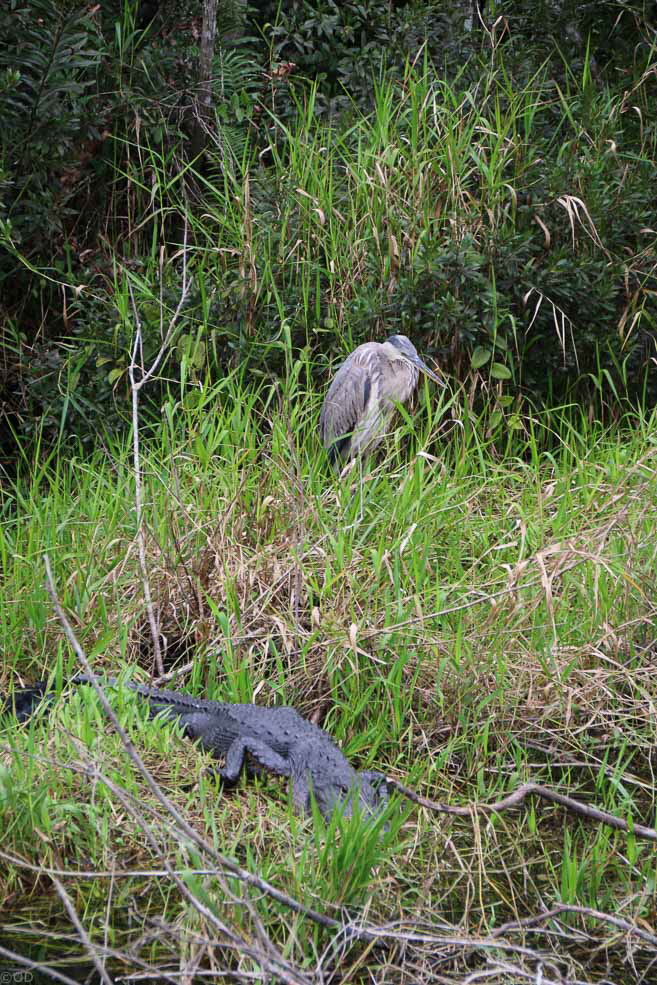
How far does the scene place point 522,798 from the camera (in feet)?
9.50

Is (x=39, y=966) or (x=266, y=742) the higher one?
(x=39, y=966)

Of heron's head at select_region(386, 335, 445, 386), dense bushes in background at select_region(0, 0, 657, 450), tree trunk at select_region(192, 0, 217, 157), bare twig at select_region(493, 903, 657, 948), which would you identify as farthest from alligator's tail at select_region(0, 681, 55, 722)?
tree trunk at select_region(192, 0, 217, 157)

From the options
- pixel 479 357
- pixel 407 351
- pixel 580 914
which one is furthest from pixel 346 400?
pixel 580 914

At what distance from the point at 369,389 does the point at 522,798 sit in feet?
6.84

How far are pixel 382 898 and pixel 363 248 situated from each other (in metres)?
3.22

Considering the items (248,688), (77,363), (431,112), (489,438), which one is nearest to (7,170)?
(77,363)

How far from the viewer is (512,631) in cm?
334

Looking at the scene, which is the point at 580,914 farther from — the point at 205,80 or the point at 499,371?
the point at 205,80

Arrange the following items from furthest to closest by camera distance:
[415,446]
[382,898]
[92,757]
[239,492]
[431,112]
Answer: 1. [431,112]
2. [415,446]
3. [239,492]
4. [92,757]
5. [382,898]

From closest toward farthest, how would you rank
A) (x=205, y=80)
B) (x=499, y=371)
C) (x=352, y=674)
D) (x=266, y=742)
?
(x=266, y=742) → (x=352, y=674) → (x=499, y=371) → (x=205, y=80)

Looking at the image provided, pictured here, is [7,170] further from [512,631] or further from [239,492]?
[512,631]

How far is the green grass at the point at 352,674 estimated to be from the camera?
8.13ft

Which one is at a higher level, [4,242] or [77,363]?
[4,242]

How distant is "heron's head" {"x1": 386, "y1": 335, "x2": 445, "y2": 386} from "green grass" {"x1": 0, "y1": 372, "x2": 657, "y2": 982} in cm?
18
